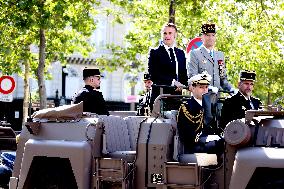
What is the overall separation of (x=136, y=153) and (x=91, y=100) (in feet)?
5.64

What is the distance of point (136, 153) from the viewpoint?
30.6 ft

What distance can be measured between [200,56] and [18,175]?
10.00 ft

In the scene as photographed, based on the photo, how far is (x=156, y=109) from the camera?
9.60 metres

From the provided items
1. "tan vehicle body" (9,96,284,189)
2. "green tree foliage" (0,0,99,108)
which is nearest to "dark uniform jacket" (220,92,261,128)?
"tan vehicle body" (9,96,284,189)

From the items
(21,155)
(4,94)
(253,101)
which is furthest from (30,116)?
(4,94)

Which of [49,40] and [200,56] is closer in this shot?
[200,56]

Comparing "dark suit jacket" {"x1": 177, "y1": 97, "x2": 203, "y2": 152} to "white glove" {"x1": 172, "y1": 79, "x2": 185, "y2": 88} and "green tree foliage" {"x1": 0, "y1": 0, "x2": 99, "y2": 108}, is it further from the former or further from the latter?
"green tree foliage" {"x1": 0, "y1": 0, "x2": 99, "y2": 108}

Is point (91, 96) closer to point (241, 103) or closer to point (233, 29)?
point (241, 103)

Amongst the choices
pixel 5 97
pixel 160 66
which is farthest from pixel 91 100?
pixel 5 97

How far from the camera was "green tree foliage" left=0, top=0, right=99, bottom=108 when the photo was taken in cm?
2539

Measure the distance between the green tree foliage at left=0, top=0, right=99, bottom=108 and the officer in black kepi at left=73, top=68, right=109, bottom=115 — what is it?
1426 centimetres

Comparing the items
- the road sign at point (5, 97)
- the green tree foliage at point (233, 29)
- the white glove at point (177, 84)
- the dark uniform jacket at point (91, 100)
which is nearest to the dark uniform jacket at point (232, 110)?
the white glove at point (177, 84)

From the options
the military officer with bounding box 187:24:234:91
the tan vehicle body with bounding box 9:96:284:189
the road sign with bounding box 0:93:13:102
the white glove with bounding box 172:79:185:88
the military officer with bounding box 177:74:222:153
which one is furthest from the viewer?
the road sign with bounding box 0:93:13:102

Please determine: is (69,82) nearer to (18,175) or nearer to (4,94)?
(4,94)
